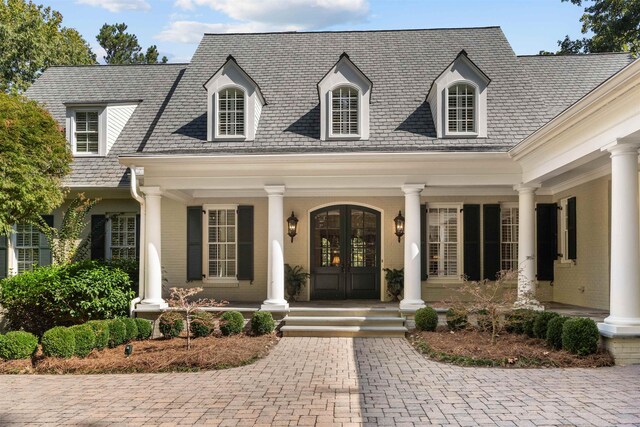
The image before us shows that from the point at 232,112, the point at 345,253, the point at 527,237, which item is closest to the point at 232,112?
the point at 232,112

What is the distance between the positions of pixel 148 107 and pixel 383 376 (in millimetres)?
11979

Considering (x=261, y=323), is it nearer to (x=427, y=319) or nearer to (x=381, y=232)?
(x=427, y=319)

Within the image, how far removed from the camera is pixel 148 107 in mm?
17609

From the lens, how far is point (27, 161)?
1327cm

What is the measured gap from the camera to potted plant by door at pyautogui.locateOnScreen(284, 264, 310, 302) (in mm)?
15531

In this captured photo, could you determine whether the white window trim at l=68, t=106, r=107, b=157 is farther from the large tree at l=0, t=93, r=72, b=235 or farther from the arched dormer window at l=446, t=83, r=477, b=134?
the arched dormer window at l=446, t=83, r=477, b=134

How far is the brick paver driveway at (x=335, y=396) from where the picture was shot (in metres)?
6.58

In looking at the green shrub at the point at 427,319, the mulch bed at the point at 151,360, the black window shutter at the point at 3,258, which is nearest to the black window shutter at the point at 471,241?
the green shrub at the point at 427,319

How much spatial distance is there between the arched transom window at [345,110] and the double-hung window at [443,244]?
3183 mm

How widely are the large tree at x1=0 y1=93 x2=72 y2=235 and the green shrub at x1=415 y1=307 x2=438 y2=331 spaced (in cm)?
868

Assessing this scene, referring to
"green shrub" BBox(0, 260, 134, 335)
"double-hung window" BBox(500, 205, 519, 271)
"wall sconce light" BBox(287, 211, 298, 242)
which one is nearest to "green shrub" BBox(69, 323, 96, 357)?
"green shrub" BBox(0, 260, 134, 335)

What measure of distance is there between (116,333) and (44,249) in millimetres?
6233

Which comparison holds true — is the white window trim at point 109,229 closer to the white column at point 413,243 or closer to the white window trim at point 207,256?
the white window trim at point 207,256

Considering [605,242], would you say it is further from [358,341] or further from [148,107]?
[148,107]
